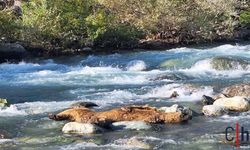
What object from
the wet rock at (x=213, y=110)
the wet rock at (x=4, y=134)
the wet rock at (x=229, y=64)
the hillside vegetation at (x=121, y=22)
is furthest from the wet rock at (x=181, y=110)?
the hillside vegetation at (x=121, y=22)

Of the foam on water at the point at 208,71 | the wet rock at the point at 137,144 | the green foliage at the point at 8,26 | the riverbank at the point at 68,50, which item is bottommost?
the wet rock at the point at 137,144

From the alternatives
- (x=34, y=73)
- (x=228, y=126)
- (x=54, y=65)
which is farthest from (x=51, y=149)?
(x=54, y=65)

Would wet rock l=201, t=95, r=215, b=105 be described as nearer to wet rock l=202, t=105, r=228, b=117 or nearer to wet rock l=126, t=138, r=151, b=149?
wet rock l=202, t=105, r=228, b=117

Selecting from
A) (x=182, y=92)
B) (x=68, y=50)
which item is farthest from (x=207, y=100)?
(x=68, y=50)

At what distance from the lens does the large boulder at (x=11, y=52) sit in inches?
1206

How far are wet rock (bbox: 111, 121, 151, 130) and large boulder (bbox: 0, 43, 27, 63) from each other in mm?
16053

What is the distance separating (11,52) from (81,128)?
659 inches

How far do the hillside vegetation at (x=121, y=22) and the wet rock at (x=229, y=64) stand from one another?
29.2 feet

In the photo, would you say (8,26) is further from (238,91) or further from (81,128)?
(81,128)

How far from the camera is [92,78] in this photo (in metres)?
25.3

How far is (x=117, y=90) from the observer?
71.4 feet

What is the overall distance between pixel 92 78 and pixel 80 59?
5.59 metres

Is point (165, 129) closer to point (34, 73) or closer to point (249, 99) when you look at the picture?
point (249, 99)

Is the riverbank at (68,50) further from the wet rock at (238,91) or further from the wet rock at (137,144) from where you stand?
the wet rock at (137,144)
